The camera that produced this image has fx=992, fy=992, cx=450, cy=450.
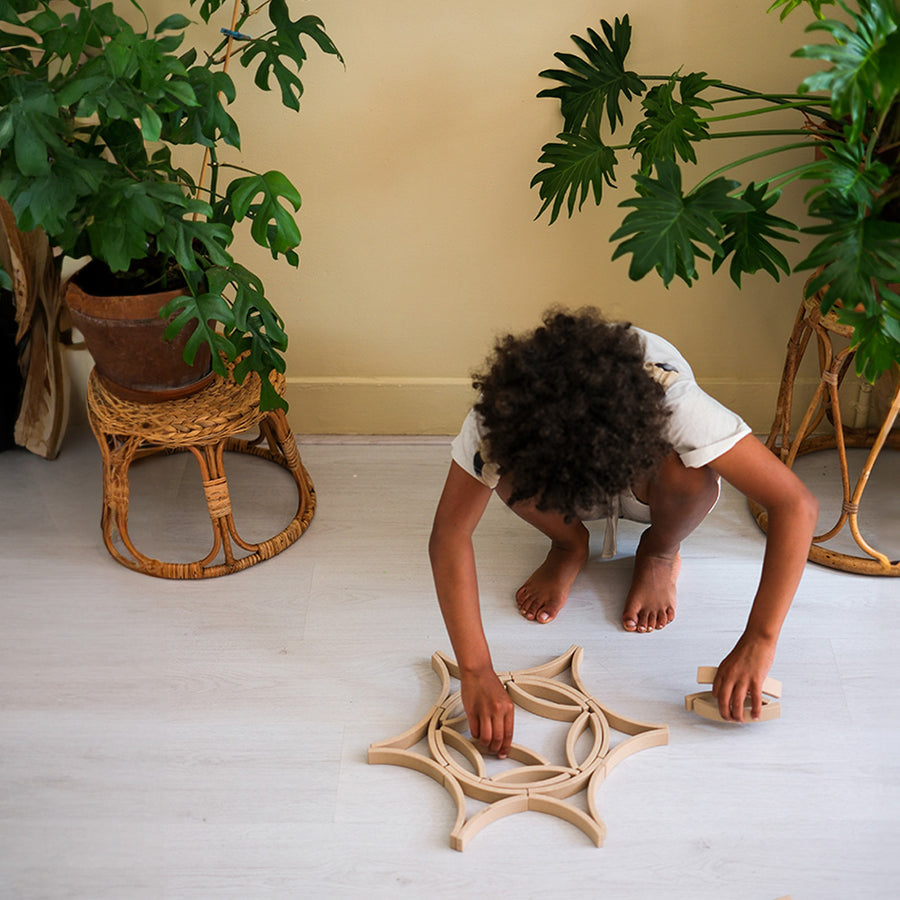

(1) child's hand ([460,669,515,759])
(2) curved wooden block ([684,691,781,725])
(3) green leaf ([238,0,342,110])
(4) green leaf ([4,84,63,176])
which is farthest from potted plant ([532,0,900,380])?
(4) green leaf ([4,84,63,176])

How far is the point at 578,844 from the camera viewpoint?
1.37 meters

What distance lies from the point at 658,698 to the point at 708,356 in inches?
33.0

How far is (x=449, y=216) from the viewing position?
78.5 inches

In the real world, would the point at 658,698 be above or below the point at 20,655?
above

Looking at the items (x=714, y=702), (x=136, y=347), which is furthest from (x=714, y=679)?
(x=136, y=347)

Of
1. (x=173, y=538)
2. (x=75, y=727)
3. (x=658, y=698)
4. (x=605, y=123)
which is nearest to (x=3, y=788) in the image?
(x=75, y=727)

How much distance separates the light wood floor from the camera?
4.39 ft

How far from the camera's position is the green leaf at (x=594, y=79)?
1.73 m

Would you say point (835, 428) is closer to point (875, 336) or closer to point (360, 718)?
point (875, 336)

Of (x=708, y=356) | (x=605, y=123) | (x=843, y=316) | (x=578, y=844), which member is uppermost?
(x=605, y=123)

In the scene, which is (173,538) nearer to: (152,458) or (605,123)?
(152,458)

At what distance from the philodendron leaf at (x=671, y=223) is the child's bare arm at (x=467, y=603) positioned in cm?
39

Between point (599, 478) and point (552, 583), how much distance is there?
22.1 inches

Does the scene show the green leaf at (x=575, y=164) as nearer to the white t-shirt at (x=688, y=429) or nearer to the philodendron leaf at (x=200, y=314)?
the white t-shirt at (x=688, y=429)
